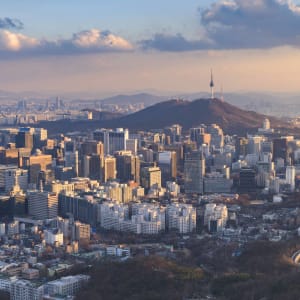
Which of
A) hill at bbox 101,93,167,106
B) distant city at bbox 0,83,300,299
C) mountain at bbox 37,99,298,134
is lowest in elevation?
distant city at bbox 0,83,300,299

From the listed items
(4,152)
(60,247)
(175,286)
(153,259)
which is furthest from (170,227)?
(4,152)

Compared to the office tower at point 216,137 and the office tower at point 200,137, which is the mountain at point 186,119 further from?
the office tower at point 200,137

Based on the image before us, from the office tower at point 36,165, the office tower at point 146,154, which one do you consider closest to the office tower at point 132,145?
the office tower at point 146,154

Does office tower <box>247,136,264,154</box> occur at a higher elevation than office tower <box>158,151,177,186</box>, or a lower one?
higher

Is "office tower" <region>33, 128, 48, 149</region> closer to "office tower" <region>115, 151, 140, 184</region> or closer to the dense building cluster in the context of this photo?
the dense building cluster

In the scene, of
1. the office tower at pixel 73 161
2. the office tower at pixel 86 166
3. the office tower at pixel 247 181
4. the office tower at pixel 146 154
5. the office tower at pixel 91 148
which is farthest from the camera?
the office tower at pixel 146 154

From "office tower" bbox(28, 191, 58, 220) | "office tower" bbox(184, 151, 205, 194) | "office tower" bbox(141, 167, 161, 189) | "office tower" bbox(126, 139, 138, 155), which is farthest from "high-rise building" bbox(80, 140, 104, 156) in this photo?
"office tower" bbox(28, 191, 58, 220)
